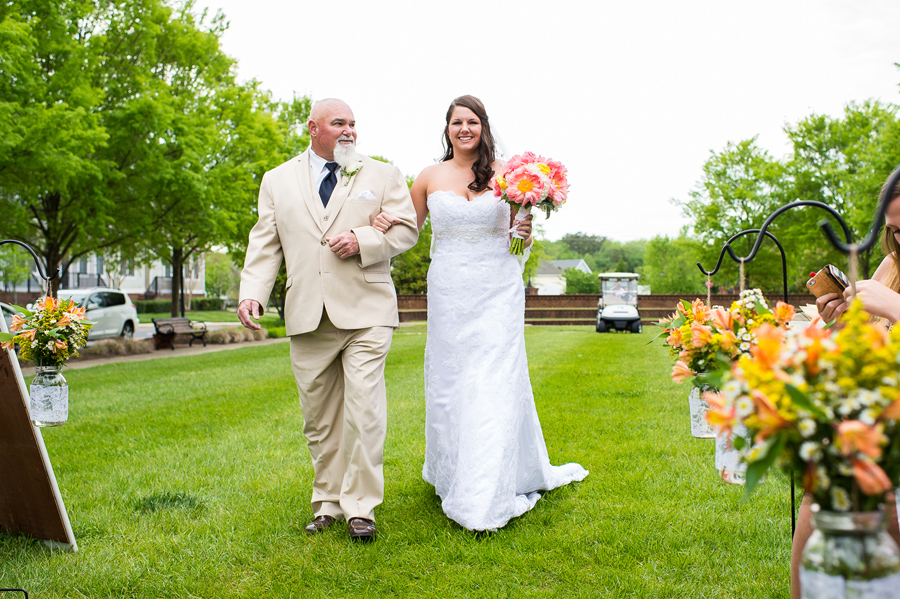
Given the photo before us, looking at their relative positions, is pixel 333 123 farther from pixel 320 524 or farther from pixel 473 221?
pixel 320 524

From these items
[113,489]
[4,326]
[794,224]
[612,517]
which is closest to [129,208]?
[113,489]

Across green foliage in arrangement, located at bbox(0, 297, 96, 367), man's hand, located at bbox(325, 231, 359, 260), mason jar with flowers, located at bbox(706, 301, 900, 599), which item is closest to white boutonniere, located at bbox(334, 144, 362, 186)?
man's hand, located at bbox(325, 231, 359, 260)

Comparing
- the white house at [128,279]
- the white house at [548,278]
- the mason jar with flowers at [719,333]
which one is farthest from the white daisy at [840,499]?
the white house at [548,278]

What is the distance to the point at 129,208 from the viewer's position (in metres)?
17.1

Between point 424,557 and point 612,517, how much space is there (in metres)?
1.21

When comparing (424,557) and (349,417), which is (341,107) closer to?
(349,417)

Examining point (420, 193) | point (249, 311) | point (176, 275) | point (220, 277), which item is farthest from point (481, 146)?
point (220, 277)

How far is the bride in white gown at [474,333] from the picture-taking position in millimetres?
4375

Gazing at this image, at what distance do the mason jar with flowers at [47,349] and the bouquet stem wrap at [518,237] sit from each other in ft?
8.40

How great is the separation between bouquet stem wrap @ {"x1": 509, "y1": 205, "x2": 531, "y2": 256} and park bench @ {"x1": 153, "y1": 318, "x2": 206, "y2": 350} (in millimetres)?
17620

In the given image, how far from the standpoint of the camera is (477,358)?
178 inches

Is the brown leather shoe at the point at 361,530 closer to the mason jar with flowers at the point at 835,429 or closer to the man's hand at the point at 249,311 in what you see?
the man's hand at the point at 249,311

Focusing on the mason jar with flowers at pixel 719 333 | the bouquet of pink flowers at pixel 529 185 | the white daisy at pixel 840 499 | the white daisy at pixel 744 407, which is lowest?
the white daisy at pixel 840 499

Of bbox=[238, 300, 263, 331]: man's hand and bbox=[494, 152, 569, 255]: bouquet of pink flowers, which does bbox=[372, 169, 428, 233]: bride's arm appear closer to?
bbox=[494, 152, 569, 255]: bouquet of pink flowers
